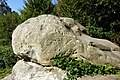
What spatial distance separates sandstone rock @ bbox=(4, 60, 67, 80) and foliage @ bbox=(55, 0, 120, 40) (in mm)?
5116

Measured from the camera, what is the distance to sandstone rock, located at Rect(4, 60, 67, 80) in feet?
27.8

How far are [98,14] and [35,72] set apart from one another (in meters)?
6.58

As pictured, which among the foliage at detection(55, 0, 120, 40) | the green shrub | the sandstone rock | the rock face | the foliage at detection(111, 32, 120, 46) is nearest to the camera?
the sandstone rock

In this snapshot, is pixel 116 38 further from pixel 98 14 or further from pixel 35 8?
pixel 35 8

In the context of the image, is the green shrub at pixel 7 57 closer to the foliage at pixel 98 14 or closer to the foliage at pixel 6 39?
the foliage at pixel 6 39

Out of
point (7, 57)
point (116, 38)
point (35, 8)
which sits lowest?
point (7, 57)

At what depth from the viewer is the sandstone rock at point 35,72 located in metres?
8.47

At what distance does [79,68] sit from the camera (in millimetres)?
8281

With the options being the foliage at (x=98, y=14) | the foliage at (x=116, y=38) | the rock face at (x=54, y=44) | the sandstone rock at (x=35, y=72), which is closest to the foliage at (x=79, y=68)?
the sandstone rock at (x=35, y=72)

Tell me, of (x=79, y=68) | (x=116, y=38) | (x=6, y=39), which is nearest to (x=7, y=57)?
(x=6, y=39)

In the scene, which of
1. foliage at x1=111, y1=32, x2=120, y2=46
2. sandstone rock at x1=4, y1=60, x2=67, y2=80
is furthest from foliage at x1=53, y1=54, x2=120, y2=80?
foliage at x1=111, y1=32, x2=120, y2=46

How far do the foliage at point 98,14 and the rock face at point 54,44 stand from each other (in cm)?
394

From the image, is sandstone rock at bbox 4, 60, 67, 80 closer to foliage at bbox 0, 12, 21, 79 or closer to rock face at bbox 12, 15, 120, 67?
rock face at bbox 12, 15, 120, 67

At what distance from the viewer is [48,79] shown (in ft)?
27.9
